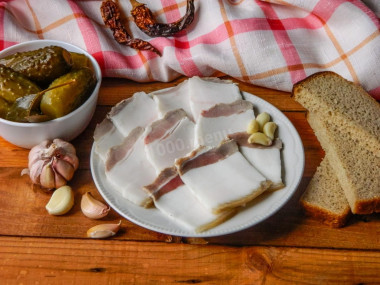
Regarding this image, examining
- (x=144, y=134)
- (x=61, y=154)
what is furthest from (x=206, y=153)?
(x=61, y=154)

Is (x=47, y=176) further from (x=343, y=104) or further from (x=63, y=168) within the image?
(x=343, y=104)

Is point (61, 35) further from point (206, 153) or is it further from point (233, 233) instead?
point (233, 233)

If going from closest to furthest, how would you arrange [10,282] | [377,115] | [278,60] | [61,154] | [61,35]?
[10,282]
[61,154]
[377,115]
[278,60]
[61,35]

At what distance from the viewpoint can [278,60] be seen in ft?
9.23

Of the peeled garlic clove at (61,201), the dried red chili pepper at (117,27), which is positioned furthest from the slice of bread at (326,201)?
A: the dried red chili pepper at (117,27)

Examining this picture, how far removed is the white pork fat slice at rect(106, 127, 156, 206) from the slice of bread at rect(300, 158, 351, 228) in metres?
0.70

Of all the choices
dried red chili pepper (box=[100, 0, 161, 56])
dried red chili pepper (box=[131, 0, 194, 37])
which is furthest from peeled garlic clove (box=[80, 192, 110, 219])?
dried red chili pepper (box=[131, 0, 194, 37])

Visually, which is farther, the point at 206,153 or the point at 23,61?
the point at 23,61

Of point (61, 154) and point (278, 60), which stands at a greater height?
point (278, 60)

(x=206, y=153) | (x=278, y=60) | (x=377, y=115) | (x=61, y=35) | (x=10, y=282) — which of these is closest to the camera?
(x=10, y=282)

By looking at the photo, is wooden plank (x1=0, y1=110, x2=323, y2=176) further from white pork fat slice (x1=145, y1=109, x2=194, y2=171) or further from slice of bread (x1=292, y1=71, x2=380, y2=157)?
white pork fat slice (x1=145, y1=109, x2=194, y2=171)

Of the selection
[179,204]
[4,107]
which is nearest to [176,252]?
[179,204]

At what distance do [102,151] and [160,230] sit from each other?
51 centimetres

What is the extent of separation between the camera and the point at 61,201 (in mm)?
2299
